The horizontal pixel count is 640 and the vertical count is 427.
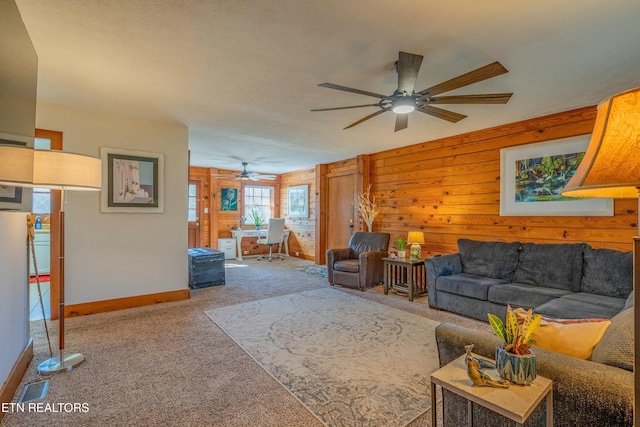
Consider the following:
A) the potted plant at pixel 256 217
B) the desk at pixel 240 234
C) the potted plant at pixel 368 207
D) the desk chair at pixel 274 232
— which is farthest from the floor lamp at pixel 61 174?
the potted plant at pixel 256 217

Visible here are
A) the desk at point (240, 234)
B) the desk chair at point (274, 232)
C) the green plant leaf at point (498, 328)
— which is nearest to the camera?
the green plant leaf at point (498, 328)

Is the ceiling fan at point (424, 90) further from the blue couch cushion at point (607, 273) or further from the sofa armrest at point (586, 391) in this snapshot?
the blue couch cushion at point (607, 273)

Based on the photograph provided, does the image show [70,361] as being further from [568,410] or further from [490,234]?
[490,234]

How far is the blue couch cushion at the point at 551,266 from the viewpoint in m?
2.97

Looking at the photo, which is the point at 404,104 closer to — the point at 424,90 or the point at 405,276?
the point at 424,90

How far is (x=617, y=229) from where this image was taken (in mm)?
3062

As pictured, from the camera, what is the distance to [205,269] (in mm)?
4625

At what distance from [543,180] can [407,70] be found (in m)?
2.60

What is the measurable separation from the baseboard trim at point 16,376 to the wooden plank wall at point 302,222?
17.5 feet

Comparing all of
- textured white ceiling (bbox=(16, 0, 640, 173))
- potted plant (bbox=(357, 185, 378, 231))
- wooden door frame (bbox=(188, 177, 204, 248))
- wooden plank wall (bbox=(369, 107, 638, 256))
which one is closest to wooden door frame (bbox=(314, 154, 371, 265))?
potted plant (bbox=(357, 185, 378, 231))

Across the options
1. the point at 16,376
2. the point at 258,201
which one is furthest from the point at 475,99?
the point at 258,201

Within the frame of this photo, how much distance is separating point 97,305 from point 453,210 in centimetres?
477

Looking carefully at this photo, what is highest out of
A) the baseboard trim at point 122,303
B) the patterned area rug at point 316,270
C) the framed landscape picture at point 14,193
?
the framed landscape picture at point 14,193

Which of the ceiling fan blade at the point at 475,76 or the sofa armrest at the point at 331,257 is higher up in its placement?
the ceiling fan blade at the point at 475,76
